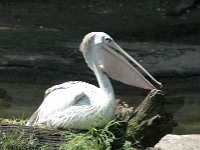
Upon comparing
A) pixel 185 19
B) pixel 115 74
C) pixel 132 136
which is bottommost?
pixel 185 19

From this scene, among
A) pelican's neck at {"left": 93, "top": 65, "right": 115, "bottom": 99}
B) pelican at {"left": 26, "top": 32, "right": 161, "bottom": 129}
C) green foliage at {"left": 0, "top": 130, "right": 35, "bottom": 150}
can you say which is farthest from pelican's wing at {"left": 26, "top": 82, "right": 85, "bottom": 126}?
green foliage at {"left": 0, "top": 130, "right": 35, "bottom": 150}

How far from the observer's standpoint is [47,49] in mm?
10508

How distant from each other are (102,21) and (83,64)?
11.7ft

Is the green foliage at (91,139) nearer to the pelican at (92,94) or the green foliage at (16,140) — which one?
the pelican at (92,94)

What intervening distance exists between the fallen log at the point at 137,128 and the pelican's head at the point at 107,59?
0.23 metres

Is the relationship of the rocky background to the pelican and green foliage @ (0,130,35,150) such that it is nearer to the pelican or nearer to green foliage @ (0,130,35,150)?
the pelican

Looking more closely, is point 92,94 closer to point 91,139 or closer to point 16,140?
point 91,139

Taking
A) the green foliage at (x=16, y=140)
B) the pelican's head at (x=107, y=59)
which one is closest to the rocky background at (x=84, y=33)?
the pelican's head at (x=107, y=59)

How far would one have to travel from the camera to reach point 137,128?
5.10 m

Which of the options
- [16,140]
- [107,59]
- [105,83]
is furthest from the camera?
[107,59]

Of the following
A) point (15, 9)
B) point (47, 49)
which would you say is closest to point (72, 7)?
point (15, 9)

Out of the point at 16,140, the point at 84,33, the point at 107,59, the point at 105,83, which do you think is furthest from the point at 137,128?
the point at 84,33

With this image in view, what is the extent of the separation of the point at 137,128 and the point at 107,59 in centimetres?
59

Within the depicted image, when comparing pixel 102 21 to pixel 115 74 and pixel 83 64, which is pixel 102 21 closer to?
pixel 83 64
